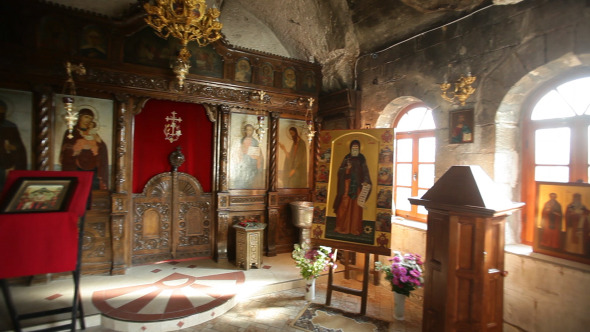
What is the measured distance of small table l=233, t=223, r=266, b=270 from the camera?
493 cm

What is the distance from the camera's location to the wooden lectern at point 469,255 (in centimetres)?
277

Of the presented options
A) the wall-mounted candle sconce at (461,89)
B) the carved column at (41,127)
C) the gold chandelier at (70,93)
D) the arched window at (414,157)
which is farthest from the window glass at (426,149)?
the carved column at (41,127)

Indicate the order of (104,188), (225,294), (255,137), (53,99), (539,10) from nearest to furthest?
(539,10), (225,294), (53,99), (104,188), (255,137)

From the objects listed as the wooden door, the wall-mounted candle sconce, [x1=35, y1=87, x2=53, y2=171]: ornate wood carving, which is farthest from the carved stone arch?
[x1=35, y1=87, x2=53, y2=171]: ornate wood carving

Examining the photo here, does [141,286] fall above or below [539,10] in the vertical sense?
below

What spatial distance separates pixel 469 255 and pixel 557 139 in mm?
1825

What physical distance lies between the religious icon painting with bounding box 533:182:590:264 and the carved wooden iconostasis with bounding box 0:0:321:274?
401cm

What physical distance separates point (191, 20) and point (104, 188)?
2.95m

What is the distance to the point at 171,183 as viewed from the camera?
204 inches

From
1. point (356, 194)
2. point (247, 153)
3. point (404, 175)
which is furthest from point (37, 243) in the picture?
point (404, 175)

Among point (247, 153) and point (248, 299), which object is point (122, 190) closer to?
point (247, 153)

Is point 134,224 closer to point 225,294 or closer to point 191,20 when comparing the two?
point 225,294

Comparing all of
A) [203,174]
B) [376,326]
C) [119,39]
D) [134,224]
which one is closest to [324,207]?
[376,326]

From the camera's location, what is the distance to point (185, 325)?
344 centimetres
